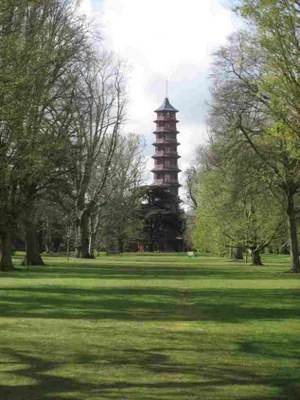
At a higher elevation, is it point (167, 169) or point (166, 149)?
point (166, 149)

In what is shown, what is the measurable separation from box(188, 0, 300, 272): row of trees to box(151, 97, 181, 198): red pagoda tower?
44.6 meters

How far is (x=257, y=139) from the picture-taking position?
107 feet

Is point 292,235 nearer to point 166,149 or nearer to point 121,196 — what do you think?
point 121,196

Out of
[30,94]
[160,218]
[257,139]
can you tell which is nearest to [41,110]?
[30,94]

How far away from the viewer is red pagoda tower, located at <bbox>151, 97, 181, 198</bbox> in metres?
113

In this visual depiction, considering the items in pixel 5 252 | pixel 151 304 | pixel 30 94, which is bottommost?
pixel 151 304

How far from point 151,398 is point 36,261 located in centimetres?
3671

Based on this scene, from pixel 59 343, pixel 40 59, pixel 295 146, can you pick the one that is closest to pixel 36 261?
pixel 40 59

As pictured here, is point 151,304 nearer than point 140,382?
No

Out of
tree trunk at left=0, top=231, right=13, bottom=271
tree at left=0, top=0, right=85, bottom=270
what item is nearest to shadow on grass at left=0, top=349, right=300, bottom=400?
tree at left=0, top=0, right=85, bottom=270

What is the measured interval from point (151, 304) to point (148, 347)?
7109mm

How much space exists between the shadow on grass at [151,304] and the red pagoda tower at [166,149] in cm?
9015

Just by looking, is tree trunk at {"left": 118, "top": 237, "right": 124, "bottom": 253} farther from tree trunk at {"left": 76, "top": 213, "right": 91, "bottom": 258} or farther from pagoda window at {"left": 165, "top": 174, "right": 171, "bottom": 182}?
tree trunk at {"left": 76, "top": 213, "right": 91, "bottom": 258}

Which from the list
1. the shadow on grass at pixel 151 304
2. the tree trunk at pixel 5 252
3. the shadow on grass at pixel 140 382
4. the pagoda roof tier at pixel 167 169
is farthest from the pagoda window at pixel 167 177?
the shadow on grass at pixel 140 382
